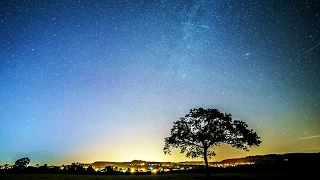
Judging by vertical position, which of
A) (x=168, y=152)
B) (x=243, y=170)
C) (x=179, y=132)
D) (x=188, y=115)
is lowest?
(x=243, y=170)

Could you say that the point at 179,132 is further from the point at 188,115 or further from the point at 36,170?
the point at 36,170

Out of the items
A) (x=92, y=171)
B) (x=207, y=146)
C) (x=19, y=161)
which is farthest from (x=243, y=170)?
(x=19, y=161)

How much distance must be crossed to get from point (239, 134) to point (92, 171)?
132 ft

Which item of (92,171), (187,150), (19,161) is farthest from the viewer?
(19,161)

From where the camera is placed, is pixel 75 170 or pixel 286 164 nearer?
pixel 286 164

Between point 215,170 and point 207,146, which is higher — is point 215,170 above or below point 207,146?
below

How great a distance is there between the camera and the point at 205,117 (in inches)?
2018

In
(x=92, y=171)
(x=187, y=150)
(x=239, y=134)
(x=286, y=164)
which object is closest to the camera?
(x=239, y=134)

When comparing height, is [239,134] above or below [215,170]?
above

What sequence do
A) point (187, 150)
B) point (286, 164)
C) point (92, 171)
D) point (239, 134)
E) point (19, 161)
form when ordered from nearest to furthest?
point (239, 134)
point (187, 150)
point (286, 164)
point (92, 171)
point (19, 161)

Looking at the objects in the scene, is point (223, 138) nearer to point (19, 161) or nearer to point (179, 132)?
point (179, 132)

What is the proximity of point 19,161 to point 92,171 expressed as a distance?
114 m

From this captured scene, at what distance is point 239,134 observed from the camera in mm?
50000

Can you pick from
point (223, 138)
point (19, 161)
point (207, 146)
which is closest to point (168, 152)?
point (207, 146)
